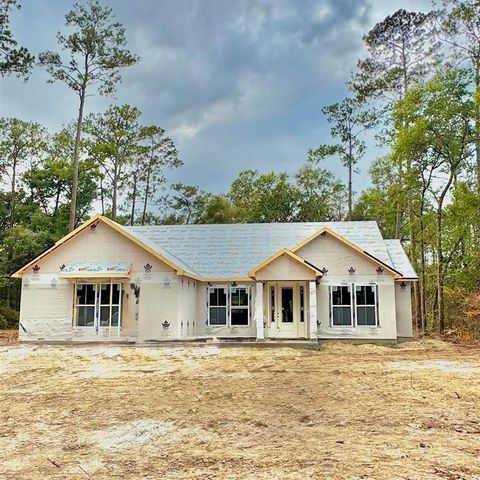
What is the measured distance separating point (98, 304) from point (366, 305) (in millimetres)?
9581

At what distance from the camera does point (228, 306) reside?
1867 centimetres

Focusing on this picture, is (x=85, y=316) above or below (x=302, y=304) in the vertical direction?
below

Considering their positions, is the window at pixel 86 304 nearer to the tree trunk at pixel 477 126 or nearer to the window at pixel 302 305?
the window at pixel 302 305

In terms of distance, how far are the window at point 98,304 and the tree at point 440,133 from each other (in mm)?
13703

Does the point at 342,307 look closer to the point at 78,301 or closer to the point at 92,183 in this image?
the point at 78,301

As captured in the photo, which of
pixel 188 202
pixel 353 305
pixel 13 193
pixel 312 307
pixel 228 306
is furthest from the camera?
pixel 188 202

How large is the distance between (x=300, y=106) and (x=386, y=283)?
13.3 meters

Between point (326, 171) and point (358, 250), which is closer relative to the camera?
point (358, 250)

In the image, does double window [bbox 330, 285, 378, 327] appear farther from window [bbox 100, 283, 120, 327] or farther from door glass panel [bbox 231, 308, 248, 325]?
window [bbox 100, 283, 120, 327]

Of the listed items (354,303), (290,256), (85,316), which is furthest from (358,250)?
(85,316)

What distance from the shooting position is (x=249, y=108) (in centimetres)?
2967

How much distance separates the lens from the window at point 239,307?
1853 centimetres

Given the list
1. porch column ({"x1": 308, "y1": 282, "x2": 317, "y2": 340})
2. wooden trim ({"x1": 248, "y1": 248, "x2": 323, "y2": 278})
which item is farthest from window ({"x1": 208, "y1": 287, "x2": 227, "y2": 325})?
porch column ({"x1": 308, "y1": 282, "x2": 317, "y2": 340})

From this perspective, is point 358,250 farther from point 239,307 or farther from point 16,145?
point 16,145
